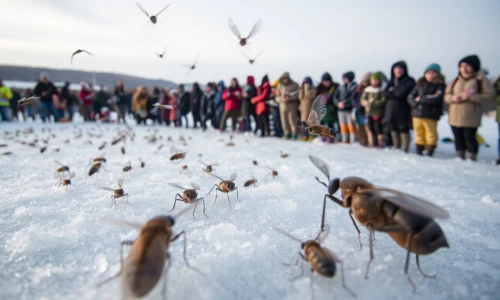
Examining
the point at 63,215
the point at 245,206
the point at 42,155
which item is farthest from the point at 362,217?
the point at 42,155

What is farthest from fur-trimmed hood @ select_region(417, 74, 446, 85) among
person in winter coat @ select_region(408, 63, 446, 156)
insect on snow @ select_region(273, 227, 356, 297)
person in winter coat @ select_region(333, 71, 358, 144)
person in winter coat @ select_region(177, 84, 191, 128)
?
person in winter coat @ select_region(177, 84, 191, 128)

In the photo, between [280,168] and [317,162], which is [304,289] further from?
[280,168]

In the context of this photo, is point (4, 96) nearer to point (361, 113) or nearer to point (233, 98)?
point (233, 98)

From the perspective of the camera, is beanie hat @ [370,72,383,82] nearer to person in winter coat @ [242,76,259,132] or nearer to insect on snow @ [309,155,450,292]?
person in winter coat @ [242,76,259,132]

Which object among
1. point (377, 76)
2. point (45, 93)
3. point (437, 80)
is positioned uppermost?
point (377, 76)

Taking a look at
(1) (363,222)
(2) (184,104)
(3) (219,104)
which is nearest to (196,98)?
(2) (184,104)

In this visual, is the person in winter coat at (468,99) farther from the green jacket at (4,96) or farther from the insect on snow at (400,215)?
the green jacket at (4,96)
